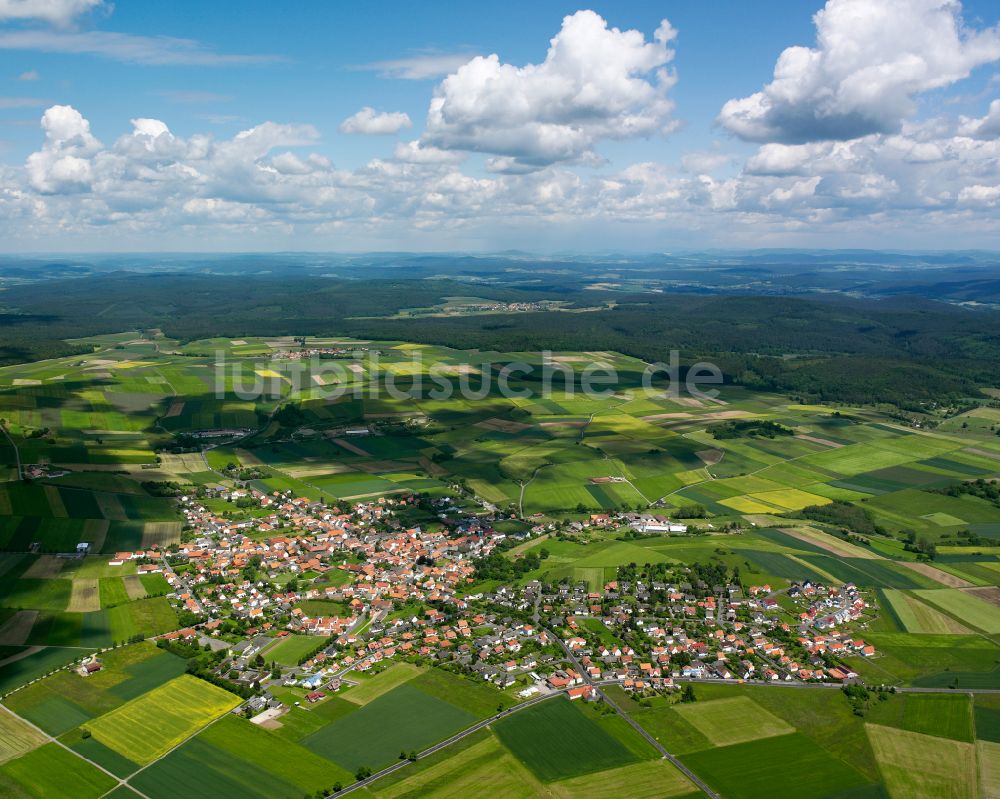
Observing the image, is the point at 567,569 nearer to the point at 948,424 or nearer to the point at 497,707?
the point at 497,707

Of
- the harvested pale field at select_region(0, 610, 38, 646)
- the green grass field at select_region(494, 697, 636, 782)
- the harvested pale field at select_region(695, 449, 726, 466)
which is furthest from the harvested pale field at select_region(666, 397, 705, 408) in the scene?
the harvested pale field at select_region(0, 610, 38, 646)

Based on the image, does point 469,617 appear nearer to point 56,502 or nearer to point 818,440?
point 56,502

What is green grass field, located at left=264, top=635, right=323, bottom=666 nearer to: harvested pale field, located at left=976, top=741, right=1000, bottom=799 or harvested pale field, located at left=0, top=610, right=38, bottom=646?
harvested pale field, located at left=0, top=610, right=38, bottom=646

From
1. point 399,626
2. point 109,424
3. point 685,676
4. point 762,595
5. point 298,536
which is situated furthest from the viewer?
point 109,424

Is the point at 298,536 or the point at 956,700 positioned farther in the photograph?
the point at 298,536

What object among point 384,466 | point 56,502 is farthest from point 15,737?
point 384,466

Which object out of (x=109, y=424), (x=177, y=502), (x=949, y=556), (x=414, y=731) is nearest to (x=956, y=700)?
(x=949, y=556)

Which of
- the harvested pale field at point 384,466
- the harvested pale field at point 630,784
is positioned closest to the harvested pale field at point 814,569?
the harvested pale field at point 630,784
